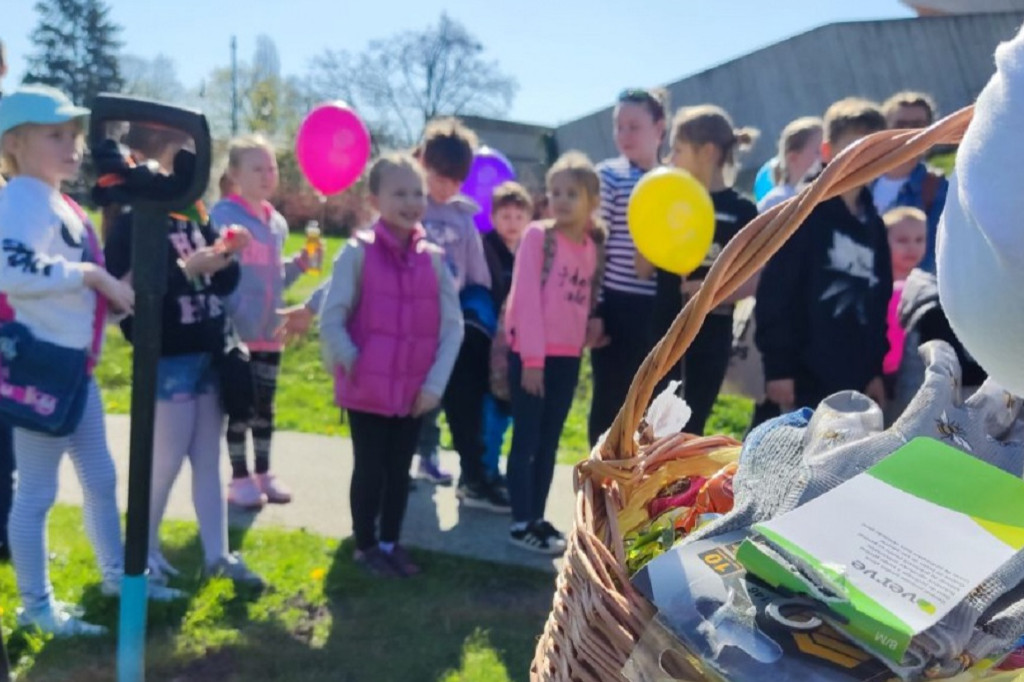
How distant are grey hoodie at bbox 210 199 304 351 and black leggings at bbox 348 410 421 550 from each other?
3.17 ft

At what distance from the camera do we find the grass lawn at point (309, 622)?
2846 mm

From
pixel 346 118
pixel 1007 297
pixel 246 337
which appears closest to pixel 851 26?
pixel 346 118

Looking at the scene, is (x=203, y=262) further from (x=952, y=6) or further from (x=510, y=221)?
(x=952, y=6)

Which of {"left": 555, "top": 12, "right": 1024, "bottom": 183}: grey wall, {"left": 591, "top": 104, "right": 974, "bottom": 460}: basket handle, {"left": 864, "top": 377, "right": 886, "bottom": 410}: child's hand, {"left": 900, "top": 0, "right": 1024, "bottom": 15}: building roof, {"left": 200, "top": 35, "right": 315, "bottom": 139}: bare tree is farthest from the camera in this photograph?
{"left": 200, "top": 35, "right": 315, "bottom": 139}: bare tree

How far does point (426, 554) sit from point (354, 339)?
987 millimetres

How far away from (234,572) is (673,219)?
206 centimetres

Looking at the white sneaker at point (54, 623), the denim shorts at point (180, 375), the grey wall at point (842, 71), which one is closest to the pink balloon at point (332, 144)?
the denim shorts at point (180, 375)

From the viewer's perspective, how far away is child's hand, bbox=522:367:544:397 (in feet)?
12.3

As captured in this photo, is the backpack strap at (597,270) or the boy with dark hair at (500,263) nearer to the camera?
the backpack strap at (597,270)

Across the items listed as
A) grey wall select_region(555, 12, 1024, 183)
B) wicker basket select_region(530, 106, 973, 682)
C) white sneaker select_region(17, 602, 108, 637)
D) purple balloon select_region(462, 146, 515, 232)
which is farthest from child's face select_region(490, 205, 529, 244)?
grey wall select_region(555, 12, 1024, 183)

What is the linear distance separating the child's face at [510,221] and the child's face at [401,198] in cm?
137

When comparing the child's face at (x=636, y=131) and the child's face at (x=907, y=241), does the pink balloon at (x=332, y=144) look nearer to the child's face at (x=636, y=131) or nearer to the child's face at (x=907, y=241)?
the child's face at (x=636, y=131)

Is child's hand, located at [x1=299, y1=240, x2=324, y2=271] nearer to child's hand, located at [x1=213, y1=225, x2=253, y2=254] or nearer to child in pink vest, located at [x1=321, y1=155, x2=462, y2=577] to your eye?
child in pink vest, located at [x1=321, y1=155, x2=462, y2=577]

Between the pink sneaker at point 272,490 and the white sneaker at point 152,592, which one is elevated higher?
the pink sneaker at point 272,490
